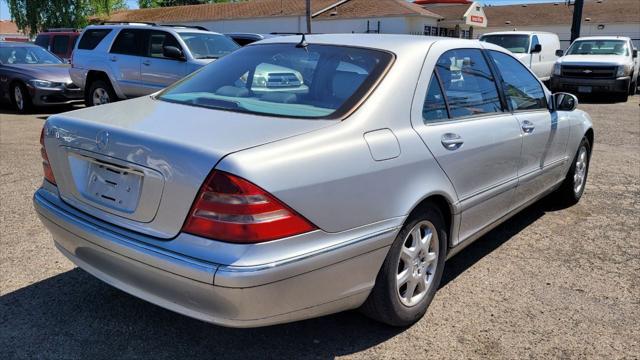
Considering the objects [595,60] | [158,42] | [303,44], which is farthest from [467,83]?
[595,60]

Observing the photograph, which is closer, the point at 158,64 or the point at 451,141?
the point at 451,141

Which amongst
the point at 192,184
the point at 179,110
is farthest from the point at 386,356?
the point at 179,110

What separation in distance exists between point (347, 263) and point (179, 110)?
49.4 inches

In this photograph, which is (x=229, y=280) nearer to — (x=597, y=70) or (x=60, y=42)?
(x=597, y=70)

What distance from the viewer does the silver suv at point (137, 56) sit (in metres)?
9.85

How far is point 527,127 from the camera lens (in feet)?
13.5

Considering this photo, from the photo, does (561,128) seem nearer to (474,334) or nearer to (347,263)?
(474,334)

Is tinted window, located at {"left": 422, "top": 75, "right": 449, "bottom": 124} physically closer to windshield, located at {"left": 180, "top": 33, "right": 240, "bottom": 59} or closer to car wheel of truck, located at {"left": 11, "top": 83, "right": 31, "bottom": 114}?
windshield, located at {"left": 180, "top": 33, "right": 240, "bottom": 59}

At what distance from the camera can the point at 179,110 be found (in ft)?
10.0

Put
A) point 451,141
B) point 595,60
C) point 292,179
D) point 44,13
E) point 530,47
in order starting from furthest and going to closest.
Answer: point 44,13, point 530,47, point 595,60, point 451,141, point 292,179

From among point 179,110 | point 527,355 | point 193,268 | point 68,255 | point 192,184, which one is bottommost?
point 527,355

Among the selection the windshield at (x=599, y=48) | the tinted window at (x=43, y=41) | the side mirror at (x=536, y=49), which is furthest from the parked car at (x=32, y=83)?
the windshield at (x=599, y=48)

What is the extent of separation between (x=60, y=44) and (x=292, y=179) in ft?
55.6

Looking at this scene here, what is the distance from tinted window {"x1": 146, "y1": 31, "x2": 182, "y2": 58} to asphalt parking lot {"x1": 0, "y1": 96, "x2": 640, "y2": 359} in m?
5.77
